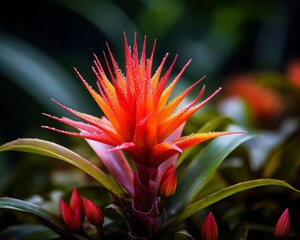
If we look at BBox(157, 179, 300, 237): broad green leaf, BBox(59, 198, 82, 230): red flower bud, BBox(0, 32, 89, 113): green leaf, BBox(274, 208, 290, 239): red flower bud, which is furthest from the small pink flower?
BBox(0, 32, 89, 113): green leaf

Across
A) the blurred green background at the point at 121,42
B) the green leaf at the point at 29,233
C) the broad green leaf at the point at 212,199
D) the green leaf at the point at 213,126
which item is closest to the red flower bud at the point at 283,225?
the broad green leaf at the point at 212,199

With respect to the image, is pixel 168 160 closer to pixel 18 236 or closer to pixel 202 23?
Result: pixel 18 236

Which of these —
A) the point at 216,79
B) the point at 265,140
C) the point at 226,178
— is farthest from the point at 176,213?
the point at 216,79

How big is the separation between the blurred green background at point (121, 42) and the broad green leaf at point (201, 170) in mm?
1122

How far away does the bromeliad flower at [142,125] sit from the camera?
523mm

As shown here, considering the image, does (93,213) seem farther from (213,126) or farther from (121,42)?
(121,42)

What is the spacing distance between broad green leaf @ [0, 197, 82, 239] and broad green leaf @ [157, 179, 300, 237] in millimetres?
116

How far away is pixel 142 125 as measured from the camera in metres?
0.51

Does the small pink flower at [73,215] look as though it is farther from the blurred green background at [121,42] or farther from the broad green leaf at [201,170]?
the blurred green background at [121,42]

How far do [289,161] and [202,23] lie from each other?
2.10 m

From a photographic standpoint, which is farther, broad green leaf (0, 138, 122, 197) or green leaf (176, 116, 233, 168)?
green leaf (176, 116, 233, 168)

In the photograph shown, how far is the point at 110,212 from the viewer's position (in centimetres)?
67

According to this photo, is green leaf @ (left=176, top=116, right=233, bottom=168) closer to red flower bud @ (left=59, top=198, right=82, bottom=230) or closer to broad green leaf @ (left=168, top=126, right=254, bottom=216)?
broad green leaf @ (left=168, top=126, right=254, bottom=216)

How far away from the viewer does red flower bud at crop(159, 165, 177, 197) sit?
552 mm
